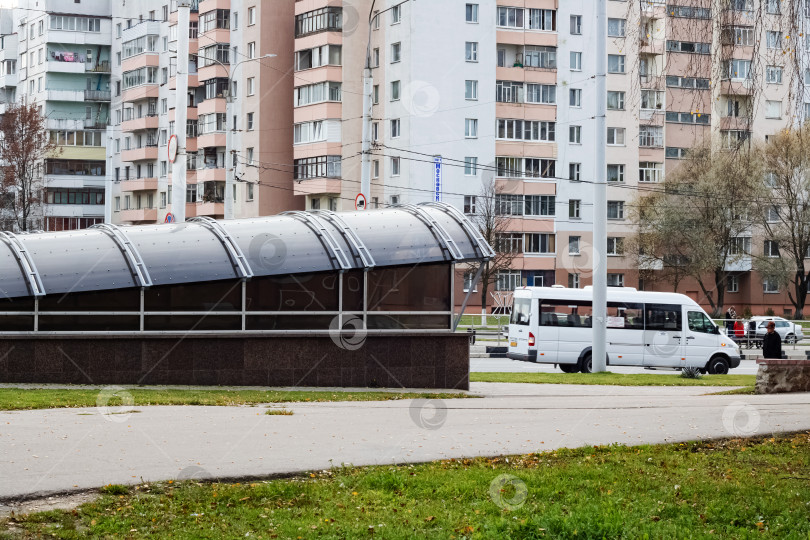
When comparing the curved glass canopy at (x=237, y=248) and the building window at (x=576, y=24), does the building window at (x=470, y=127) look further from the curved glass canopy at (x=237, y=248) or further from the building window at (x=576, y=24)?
the curved glass canopy at (x=237, y=248)

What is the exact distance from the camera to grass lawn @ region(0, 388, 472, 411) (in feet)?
53.3

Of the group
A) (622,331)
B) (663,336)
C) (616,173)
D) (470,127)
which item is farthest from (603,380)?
(616,173)

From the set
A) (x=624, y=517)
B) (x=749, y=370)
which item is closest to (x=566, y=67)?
(x=749, y=370)

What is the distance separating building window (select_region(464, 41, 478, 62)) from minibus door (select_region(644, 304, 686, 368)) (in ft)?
130

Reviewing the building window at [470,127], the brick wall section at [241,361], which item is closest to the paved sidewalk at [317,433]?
the brick wall section at [241,361]

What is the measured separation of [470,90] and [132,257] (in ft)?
177

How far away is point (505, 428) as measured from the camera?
1468cm

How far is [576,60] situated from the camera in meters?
76.7

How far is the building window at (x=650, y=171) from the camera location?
80.6 meters

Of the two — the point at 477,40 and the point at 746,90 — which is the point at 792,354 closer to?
the point at 477,40

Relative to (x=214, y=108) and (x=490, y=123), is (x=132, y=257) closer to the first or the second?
(x=490, y=123)

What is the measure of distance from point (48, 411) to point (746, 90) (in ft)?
31.2

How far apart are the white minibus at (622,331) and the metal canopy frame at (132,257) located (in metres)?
16.3

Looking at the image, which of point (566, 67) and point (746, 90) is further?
point (566, 67)
